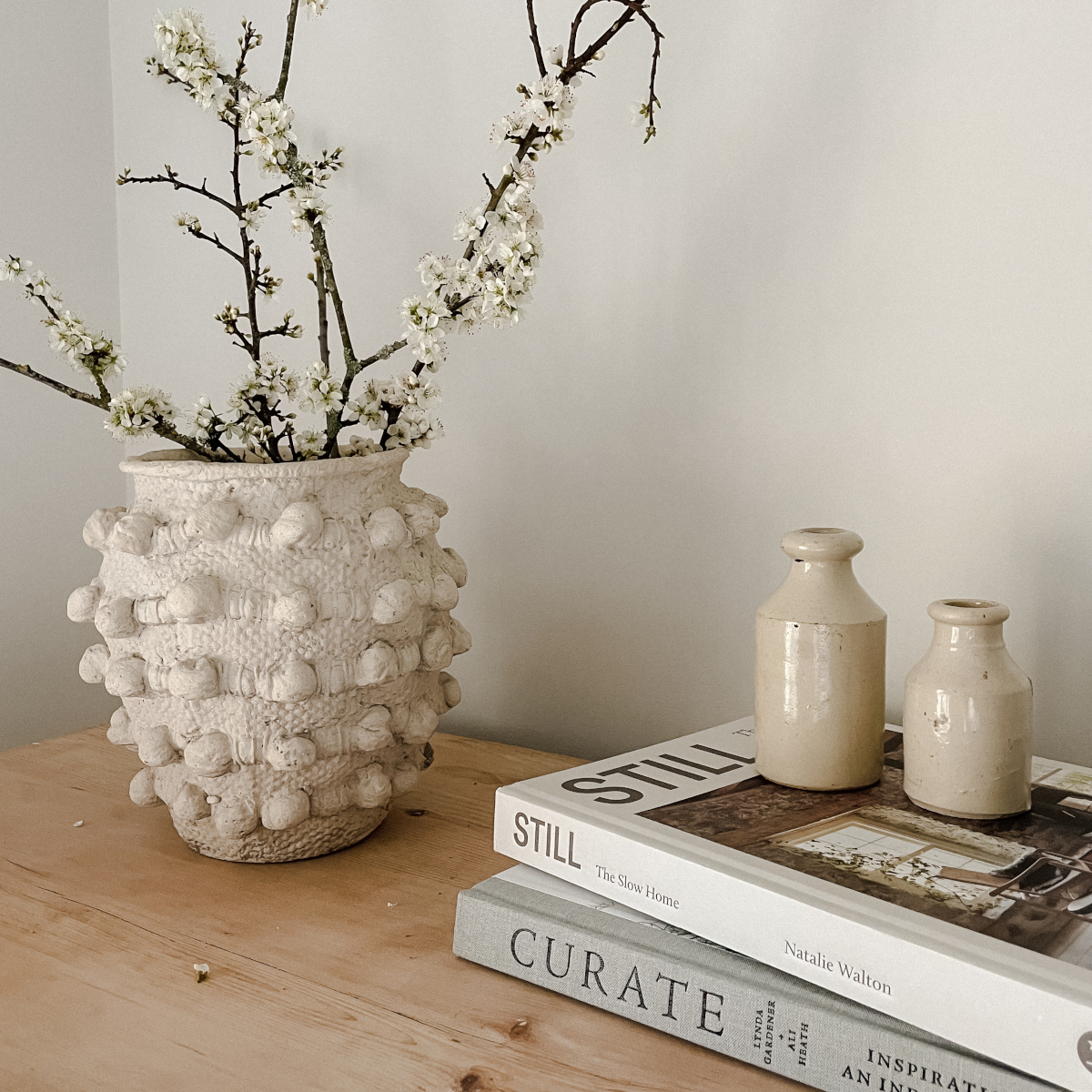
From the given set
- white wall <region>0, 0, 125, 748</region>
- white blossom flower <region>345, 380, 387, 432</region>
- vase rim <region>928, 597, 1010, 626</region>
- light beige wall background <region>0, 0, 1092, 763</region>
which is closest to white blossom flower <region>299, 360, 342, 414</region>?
white blossom flower <region>345, 380, 387, 432</region>

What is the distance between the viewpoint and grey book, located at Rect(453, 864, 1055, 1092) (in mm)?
462

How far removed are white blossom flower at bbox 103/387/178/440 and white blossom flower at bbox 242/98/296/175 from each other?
17cm

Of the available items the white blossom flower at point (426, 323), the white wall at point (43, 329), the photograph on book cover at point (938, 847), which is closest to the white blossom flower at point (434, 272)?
the white blossom flower at point (426, 323)

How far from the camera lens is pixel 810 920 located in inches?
19.3

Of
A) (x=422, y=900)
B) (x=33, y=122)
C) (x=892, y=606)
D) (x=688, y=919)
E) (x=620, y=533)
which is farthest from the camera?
(x=33, y=122)

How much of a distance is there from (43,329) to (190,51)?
1.68 ft

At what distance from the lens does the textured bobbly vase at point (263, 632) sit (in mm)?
665

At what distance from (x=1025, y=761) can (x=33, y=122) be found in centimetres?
110

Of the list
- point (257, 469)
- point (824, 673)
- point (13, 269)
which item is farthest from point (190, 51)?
point (824, 673)

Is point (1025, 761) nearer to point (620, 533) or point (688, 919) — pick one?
point (688, 919)

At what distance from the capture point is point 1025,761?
592 mm

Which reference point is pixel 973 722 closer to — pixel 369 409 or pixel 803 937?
pixel 803 937

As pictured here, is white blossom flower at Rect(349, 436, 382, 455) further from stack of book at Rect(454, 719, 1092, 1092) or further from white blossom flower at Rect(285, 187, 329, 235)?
stack of book at Rect(454, 719, 1092, 1092)

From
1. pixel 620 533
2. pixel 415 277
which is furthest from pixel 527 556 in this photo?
pixel 415 277
